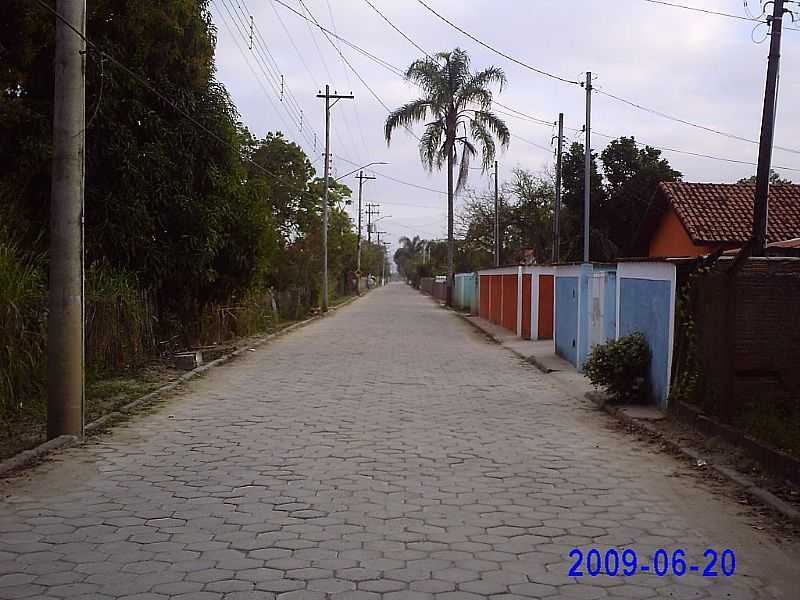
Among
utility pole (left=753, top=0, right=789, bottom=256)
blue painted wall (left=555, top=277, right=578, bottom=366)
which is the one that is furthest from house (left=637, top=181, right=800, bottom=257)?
utility pole (left=753, top=0, right=789, bottom=256)

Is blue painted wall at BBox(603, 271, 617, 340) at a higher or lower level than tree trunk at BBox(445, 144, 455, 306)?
lower

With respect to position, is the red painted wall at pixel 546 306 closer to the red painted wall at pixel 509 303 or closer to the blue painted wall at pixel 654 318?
the red painted wall at pixel 509 303

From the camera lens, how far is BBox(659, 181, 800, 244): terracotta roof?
25.9m

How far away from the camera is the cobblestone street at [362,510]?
195 inches

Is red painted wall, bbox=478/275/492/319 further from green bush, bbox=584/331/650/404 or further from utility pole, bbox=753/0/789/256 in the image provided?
green bush, bbox=584/331/650/404

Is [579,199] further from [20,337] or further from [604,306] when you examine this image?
[20,337]

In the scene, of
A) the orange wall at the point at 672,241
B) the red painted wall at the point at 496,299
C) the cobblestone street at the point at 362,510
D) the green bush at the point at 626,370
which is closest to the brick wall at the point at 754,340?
the cobblestone street at the point at 362,510

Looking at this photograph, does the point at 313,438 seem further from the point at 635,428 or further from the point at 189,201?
the point at 189,201

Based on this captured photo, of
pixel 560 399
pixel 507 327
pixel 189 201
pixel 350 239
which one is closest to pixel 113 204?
pixel 189 201

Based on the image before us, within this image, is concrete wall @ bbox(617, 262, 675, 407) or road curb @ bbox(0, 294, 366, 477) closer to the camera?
road curb @ bbox(0, 294, 366, 477)

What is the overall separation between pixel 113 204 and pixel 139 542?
11.0 m

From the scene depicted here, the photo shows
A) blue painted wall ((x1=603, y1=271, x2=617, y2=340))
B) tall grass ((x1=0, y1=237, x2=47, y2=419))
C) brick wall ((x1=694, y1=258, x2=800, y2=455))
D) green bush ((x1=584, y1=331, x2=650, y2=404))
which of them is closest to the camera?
brick wall ((x1=694, y1=258, x2=800, y2=455))
